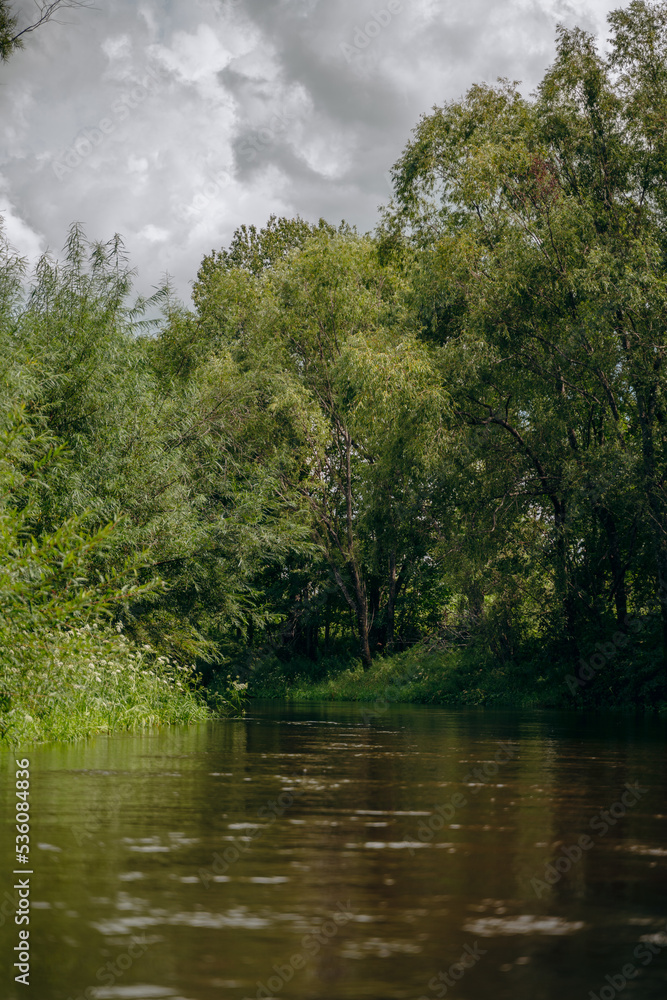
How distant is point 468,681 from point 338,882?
3069 cm

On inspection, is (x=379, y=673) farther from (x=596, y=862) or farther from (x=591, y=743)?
(x=596, y=862)

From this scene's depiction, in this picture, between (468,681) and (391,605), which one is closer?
(468,681)

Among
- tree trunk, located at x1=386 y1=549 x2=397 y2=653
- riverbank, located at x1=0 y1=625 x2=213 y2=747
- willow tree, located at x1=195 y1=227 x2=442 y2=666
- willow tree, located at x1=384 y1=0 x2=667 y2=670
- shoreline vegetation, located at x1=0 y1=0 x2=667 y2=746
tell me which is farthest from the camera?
tree trunk, located at x1=386 y1=549 x2=397 y2=653

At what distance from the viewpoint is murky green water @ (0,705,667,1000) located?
386 centimetres

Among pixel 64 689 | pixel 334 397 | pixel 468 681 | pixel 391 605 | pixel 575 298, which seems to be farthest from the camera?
pixel 391 605

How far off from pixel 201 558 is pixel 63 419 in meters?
4.54

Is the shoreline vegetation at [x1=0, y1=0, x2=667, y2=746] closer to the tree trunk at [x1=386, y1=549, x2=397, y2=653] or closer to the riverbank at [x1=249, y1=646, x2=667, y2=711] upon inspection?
the riverbank at [x1=249, y1=646, x2=667, y2=711]

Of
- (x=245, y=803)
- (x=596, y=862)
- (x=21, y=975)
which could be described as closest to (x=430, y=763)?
(x=245, y=803)

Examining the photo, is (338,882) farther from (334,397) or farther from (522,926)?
(334,397)

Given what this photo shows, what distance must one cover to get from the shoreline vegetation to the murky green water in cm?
669

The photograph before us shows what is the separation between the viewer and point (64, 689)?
45.0 feet

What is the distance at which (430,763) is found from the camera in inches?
467

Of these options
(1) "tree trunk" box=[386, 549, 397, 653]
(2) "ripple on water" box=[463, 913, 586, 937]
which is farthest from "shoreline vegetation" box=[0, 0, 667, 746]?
(2) "ripple on water" box=[463, 913, 586, 937]

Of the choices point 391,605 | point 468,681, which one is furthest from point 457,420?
point 391,605
